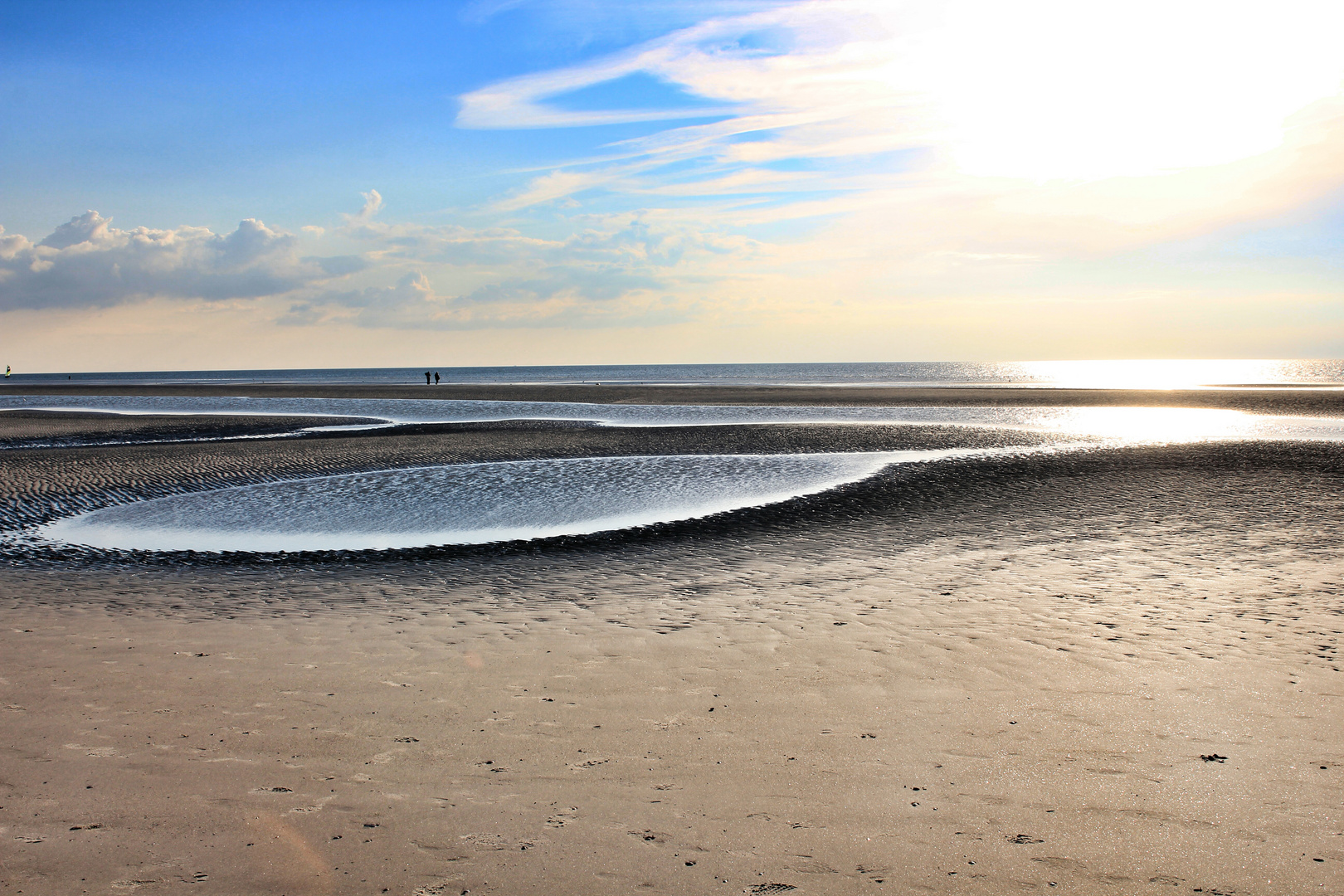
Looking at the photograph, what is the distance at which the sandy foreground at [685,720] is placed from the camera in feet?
15.8

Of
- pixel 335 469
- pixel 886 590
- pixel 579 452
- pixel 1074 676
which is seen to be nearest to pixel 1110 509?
pixel 886 590

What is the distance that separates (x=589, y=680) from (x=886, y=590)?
4.87m

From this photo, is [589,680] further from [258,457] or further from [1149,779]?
[258,457]

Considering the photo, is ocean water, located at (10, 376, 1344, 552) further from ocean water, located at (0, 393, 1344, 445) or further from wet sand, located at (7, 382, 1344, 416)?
wet sand, located at (7, 382, 1344, 416)

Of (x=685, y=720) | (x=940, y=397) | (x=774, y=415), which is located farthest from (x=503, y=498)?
(x=940, y=397)

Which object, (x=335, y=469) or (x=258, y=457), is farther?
(x=258, y=457)

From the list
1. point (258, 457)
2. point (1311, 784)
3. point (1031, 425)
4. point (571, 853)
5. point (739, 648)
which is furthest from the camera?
point (1031, 425)

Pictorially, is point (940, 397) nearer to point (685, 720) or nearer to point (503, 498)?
point (503, 498)

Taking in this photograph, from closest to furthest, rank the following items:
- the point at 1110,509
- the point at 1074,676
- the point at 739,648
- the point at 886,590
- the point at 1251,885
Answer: the point at 1251,885
the point at 1074,676
the point at 739,648
the point at 886,590
the point at 1110,509

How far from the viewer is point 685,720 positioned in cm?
670

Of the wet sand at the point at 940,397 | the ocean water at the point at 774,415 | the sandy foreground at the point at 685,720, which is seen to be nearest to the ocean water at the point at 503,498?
the ocean water at the point at 774,415

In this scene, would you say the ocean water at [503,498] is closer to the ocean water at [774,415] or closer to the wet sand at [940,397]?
the ocean water at [774,415]

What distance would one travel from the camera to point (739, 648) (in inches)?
335

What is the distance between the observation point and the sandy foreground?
189 inches
